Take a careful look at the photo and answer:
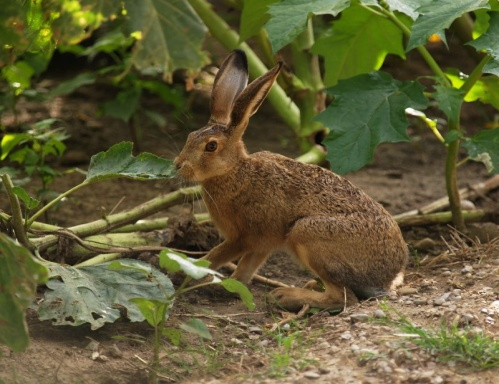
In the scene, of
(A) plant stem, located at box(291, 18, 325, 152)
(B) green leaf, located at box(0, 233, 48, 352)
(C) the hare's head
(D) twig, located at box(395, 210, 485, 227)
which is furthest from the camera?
(A) plant stem, located at box(291, 18, 325, 152)

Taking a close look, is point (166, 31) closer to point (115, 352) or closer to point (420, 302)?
point (115, 352)

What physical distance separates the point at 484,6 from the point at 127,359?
271cm

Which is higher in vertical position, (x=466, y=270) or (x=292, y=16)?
(x=292, y=16)

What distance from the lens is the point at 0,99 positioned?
7230 millimetres

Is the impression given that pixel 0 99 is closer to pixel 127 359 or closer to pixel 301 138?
pixel 301 138

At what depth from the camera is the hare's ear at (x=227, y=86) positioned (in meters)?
5.51

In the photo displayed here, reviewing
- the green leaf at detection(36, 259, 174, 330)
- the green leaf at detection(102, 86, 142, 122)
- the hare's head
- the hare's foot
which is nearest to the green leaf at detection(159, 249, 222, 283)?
the green leaf at detection(36, 259, 174, 330)

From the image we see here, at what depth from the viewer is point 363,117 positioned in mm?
5520

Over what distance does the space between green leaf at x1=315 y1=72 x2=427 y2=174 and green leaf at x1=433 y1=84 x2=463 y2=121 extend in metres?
0.10

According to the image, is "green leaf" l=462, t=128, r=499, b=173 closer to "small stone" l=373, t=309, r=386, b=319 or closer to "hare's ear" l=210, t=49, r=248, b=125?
"small stone" l=373, t=309, r=386, b=319

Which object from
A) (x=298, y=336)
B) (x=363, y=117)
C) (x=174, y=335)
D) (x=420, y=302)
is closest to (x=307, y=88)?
(x=363, y=117)

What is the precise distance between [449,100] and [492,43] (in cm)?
62

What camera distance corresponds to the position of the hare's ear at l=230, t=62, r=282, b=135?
5.13 meters

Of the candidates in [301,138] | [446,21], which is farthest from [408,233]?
[446,21]
